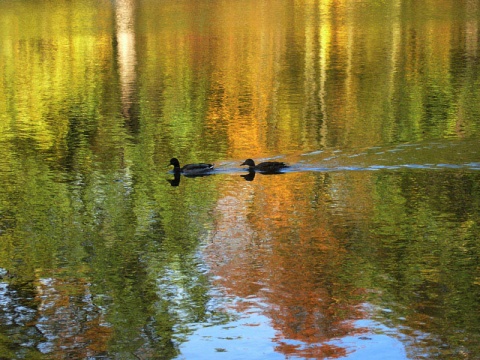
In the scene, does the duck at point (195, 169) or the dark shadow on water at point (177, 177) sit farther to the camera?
the duck at point (195, 169)

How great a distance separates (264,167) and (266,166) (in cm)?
7

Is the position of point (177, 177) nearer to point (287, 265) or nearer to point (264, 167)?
point (264, 167)

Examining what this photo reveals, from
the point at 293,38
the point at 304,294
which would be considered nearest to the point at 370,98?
the point at 304,294

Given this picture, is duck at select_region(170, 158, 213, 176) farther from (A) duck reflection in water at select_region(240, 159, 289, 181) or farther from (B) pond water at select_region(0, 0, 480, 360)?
(A) duck reflection in water at select_region(240, 159, 289, 181)

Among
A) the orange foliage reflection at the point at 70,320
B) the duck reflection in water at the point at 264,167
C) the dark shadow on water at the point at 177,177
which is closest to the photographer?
the orange foliage reflection at the point at 70,320

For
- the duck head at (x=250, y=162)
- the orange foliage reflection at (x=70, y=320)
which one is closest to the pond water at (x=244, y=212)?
the orange foliage reflection at (x=70, y=320)

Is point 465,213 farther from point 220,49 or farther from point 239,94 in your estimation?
point 220,49

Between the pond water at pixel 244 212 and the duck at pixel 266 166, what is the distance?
0.67 ft

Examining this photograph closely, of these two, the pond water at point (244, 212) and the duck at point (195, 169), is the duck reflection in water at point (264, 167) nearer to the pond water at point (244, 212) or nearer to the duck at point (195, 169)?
the pond water at point (244, 212)

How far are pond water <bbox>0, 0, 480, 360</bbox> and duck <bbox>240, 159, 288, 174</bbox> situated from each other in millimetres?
204

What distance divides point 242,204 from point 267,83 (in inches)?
612

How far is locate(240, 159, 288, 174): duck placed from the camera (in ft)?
65.9

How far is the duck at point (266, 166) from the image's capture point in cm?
2008

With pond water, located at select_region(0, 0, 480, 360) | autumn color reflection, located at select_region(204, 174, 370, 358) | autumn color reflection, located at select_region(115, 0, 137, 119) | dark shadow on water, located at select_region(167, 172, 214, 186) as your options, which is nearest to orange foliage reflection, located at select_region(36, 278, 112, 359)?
pond water, located at select_region(0, 0, 480, 360)
